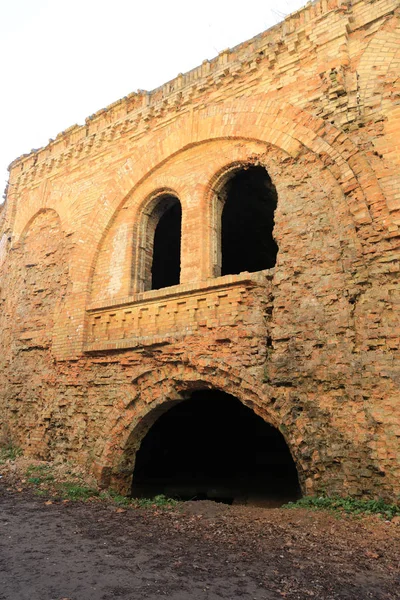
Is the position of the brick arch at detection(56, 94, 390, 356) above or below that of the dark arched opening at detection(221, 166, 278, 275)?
below

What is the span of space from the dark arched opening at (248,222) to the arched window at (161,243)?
1.25 m

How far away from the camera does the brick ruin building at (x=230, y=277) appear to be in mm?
4988

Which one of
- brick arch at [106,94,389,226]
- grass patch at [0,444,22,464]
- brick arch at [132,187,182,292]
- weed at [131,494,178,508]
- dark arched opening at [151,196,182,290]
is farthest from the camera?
dark arched opening at [151,196,182,290]

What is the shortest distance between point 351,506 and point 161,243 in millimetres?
8757

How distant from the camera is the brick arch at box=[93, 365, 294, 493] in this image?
6449mm

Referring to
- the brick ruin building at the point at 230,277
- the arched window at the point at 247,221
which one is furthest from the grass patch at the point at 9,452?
the arched window at the point at 247,221

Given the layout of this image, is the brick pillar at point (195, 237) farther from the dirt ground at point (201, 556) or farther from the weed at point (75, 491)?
the weed at point (75, 491)

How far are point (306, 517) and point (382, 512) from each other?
0.76m

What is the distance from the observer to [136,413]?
271 inches

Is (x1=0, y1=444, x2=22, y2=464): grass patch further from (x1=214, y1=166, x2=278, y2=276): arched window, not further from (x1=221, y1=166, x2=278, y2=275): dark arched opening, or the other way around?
(x1=221, y1=166, x2=278, y2=275): dark arched opening

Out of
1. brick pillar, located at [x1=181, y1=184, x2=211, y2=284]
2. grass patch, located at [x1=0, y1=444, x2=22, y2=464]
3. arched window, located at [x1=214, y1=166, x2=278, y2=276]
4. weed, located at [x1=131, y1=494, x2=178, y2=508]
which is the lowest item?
weed, located at [x1=131, y1=494, x2=178, y2=508]

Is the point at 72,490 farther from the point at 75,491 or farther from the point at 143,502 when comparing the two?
the point at 143,502

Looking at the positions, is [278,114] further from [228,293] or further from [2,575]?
[2,575]

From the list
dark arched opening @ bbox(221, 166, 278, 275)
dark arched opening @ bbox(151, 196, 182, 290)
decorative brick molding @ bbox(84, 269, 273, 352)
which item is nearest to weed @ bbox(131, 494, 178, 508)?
decorative brick molding @ bbox(84, 269, 273, 352)
